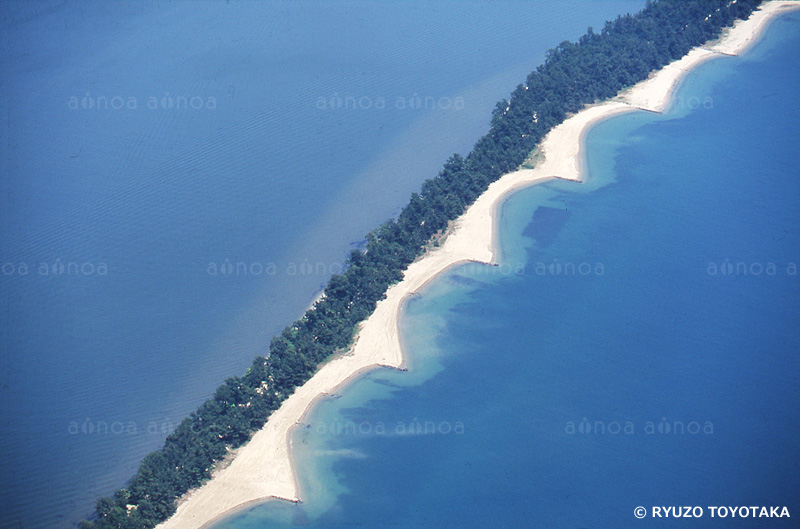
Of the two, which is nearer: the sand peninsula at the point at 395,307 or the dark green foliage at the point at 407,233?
the dark green foliage at the point at 407,233

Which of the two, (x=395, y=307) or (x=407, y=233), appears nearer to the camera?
(x=395, y=307)

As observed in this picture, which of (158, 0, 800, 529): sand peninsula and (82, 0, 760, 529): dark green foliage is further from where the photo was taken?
(158, 0, 800, 529): sand peninsula

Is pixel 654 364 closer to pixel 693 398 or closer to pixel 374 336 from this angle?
pixel 693 398

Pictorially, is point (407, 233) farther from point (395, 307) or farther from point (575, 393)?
point (575, 393)

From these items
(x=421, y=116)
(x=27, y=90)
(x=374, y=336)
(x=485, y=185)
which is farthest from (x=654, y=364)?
(x=27, y=90)

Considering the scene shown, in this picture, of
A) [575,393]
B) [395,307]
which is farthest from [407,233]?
[575,393]
